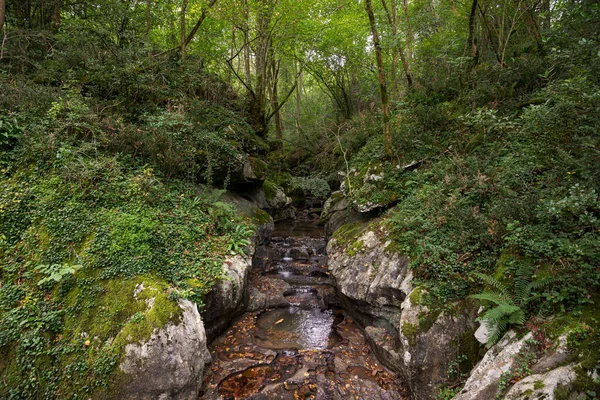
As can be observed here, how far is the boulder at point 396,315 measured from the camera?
5.08 m

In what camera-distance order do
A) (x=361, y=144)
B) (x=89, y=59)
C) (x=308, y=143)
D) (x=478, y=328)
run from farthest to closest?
(x=308, y=143)
(x=361, y=144)
(x=89, y=59)
(x=478, y=328)

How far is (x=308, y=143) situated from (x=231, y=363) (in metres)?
17.3

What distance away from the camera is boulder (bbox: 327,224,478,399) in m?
5.08

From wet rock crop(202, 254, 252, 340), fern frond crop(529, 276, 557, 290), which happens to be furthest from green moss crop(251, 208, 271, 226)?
fern frond crop(529, 276, 557, 290)

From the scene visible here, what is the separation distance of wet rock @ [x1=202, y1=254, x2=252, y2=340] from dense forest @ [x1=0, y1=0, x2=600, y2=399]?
1.00ft

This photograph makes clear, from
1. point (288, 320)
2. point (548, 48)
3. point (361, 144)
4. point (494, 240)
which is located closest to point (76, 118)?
point (288, 320)

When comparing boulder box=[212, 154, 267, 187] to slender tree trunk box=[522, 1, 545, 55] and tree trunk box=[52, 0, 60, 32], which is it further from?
slender tree trunk box=[522, 1, 545, 55]

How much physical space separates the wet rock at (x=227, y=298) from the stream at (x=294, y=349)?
369 mm

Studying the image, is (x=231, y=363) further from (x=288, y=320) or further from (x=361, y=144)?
(x=361, y=144)

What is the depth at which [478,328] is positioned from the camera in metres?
4.77

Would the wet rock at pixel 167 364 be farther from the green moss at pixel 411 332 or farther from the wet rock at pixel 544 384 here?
the wet rock at pixel 544 384

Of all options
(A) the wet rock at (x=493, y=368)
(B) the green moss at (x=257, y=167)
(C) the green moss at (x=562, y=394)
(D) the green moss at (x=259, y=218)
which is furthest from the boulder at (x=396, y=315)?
(B) the green moss at (x=257, y=167)

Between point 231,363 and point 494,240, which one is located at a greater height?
point 494,240

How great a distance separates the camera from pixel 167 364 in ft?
15.7
